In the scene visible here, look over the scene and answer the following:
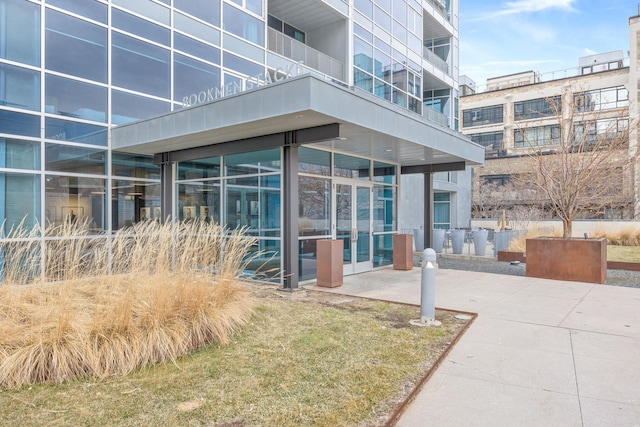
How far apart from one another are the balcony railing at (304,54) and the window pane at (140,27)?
4043 mm

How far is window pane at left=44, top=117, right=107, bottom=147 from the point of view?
8.91m

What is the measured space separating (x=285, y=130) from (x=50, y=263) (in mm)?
4442

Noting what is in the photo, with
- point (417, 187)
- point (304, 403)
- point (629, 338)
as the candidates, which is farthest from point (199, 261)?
point (417, 187)

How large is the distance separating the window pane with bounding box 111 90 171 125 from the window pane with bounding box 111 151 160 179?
0.85 meters

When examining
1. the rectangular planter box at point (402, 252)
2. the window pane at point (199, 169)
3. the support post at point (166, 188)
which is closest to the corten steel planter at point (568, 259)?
the rectangular planter box at point (402, 252)

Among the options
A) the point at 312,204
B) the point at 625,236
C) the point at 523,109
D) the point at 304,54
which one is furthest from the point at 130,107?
the point at 523,109

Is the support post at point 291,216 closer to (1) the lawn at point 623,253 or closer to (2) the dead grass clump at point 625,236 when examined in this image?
(1) the lawn at point 623,253

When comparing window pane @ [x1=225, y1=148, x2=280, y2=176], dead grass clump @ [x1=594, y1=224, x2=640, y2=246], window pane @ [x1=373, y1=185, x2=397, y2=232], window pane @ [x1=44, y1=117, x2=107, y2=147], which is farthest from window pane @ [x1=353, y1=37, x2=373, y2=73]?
dead grass clump @ [x1=594, y1=224, x2=640, y2=246]

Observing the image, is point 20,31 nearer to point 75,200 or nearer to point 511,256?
point 75,200

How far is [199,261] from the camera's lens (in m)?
5.60

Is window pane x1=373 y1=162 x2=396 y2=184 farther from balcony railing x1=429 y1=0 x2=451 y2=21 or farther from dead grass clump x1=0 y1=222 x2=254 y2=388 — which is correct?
balcony railing x1=429 y1=0 x2=451 y2=21

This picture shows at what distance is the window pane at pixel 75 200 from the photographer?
885 cm

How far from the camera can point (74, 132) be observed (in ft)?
30.5

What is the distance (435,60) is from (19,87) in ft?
65.4
